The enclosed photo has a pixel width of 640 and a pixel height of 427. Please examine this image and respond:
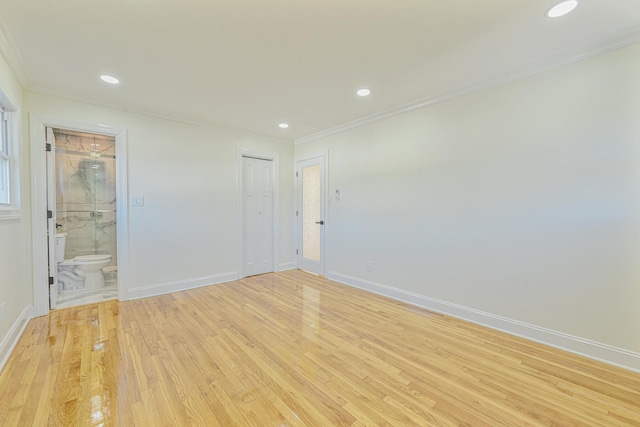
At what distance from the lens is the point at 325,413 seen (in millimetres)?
1552

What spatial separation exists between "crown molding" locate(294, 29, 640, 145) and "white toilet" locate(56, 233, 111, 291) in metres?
4.47

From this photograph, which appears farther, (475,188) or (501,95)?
(475,188)

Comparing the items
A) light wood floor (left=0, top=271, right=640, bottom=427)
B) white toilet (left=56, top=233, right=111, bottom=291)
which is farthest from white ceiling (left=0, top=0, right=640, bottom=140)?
light wood floor (left=0, top=271, right=640, bottom=427)

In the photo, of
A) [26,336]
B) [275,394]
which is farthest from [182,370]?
[26,336]

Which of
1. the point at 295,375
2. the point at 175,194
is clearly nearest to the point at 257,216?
the point at 175,194

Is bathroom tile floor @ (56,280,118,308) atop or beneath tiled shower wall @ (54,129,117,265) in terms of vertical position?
beneath

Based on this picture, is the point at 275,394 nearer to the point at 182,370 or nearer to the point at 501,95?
the point at 182,370

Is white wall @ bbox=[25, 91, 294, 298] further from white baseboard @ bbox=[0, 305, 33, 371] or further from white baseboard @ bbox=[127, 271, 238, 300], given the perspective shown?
white baseboard @ bbox=[0, 305, 33, 371]

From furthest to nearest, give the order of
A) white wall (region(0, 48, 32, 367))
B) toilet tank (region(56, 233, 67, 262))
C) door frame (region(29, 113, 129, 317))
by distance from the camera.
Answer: toilet tank (region(56, 233, 67, 262)) < door frame (region(29, 113, 129, 317)) < white wall (region(0, 48, 32, 367))

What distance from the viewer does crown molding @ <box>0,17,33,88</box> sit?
1970 millimetres

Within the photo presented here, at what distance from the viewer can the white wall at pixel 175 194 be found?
11.1ft

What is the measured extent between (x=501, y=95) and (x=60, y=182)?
6464mm

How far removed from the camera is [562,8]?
1711mm

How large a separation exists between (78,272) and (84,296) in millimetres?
561
